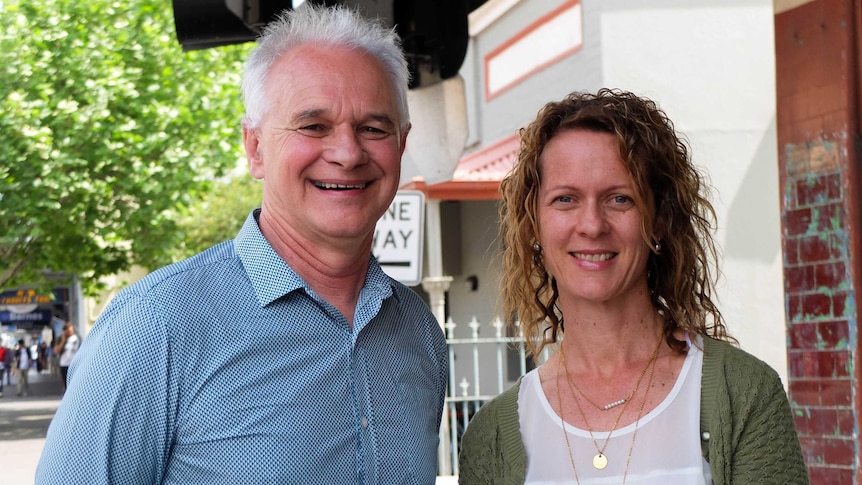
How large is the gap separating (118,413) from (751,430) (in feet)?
4.21

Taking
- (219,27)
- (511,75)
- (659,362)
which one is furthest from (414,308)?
(511,75)

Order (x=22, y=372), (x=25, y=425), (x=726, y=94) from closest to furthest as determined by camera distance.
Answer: (x=726, y=94) < (x=25, y=425) < (x=22, y=372)

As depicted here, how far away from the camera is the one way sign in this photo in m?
6.54

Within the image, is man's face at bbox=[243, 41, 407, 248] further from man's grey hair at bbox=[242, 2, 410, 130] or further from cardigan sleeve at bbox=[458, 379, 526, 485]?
cardigan sleeve at bbox=[458, 379, 526, 485]

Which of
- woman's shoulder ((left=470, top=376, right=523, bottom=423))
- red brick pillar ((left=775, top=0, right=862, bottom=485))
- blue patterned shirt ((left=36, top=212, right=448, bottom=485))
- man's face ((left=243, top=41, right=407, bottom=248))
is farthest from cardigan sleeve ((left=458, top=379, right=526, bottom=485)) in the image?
red brick pillar ((left=775, top=0, right=862, bottom=485))

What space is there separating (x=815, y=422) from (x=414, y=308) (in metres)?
2.23

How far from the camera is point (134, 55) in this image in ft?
56.3

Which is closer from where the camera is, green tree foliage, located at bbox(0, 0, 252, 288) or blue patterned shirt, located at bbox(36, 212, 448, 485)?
blue patterned shirt, located at bbox(36, 212, 448, 485)

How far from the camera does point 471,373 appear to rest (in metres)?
14.2

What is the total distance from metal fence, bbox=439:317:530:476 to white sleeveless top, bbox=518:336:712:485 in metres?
6.50

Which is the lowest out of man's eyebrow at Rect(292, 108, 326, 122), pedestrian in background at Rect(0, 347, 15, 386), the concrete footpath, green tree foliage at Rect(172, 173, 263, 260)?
the concrete footpath

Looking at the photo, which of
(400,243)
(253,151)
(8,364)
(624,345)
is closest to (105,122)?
(400,243)

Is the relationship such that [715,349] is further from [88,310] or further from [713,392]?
[88,310]

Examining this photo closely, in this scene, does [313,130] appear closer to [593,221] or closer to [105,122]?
[593,221]
